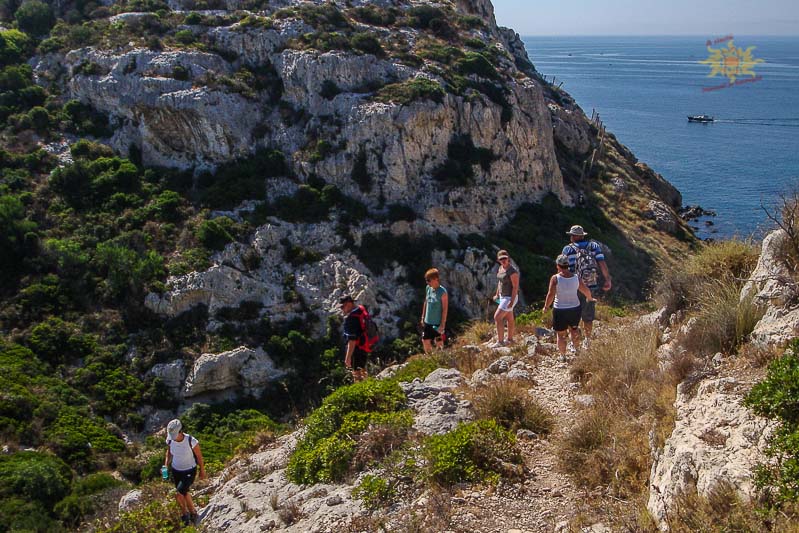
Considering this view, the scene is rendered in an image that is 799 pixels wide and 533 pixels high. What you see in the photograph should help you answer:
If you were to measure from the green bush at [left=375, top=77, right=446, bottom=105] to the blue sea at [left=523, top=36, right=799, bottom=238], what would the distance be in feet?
56.1

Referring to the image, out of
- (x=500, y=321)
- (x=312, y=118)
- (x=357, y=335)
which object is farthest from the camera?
(x=312, y=118)

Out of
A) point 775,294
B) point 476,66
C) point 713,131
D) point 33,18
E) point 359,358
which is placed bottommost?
point 713,131

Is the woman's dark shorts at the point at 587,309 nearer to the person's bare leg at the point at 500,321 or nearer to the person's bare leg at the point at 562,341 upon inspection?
the person's bare leg at the point at 562,341

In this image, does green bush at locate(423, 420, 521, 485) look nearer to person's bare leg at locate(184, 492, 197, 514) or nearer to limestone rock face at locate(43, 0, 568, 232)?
person's bare leg at locate(184, 492, 197, 514)

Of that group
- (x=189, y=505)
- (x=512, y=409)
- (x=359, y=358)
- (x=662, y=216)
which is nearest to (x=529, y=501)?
(x=512, y=409)

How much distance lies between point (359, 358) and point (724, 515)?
7.70 metres

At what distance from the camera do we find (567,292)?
1088 cm

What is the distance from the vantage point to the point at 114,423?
891 inches

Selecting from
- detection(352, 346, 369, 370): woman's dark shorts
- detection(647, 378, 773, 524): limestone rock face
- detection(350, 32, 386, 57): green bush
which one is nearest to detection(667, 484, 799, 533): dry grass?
detection(647, 378, 773, 524): limestone rock face

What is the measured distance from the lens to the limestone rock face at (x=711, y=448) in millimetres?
5227

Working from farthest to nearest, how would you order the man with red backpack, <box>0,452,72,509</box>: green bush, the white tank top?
1. <box>0,452,72,509</box>: green bush
2. the man with red backpack
3. the white tank top

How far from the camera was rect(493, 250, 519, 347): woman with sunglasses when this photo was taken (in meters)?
11.9

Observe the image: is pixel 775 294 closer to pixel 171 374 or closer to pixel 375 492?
pixel 375 492

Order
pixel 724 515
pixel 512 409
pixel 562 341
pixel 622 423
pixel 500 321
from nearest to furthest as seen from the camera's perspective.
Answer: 1. pixel 724 515
2. pixel 622 423
3. pixel 512 409
4. pixel 562 341
5. pixel 500 321
